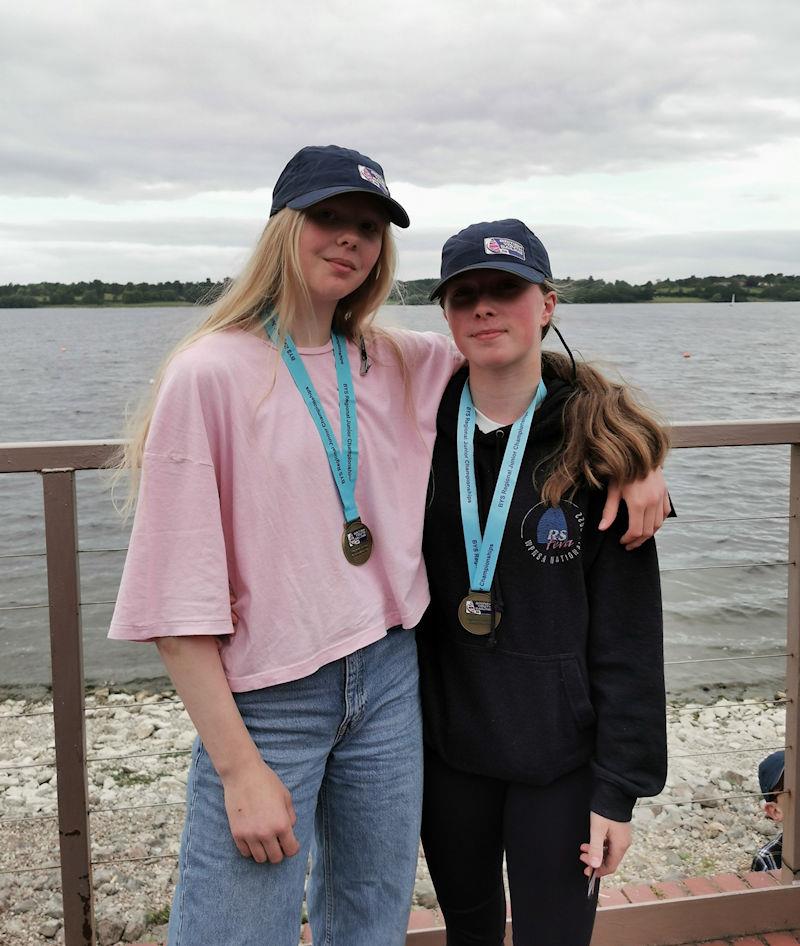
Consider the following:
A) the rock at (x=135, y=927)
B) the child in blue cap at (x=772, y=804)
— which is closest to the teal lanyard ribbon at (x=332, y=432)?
the rock at (x=135, y=927)

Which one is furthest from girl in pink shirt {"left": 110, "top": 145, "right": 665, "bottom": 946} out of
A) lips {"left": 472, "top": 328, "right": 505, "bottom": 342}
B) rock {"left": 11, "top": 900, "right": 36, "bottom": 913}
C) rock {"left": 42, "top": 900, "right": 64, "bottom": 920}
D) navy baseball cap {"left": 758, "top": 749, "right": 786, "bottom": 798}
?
navy baseball cap {"left": 758, "top": 749, "right": 786, "bottom": 798}

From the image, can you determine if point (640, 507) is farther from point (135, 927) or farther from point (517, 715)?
point (135, 927)

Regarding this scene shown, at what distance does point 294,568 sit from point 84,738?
1022 mm

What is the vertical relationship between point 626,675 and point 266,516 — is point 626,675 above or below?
below

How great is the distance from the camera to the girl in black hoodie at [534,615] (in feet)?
6.46

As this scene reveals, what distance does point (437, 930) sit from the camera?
2.73 meters

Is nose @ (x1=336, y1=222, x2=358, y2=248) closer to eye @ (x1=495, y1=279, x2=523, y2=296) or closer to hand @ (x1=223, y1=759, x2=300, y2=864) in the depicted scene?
eye @ (x1=495, y1=279, x2=523, y2=296)

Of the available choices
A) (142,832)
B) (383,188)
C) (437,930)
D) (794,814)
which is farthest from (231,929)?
(142,832)

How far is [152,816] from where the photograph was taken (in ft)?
15.9

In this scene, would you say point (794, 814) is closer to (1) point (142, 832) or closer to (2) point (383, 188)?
(2) point (383, 188)

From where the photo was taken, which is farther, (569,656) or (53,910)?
(53,910)

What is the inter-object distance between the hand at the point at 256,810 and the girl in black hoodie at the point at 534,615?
17.7 inches

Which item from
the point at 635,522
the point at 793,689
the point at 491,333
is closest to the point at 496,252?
the point at 491,333

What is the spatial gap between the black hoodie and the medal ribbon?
3 cm
